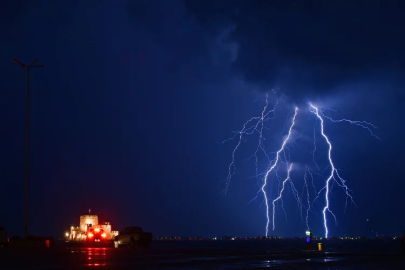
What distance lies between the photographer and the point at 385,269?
1575 centimetres

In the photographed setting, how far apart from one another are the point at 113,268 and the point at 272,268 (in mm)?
4919

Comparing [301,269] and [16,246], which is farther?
[16,246]

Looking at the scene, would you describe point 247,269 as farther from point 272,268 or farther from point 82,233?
point 82,233

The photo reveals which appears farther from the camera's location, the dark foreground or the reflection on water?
the reflection on water

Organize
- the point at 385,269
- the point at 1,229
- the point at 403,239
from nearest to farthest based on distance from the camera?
the point at 385,269, the point at 403,239, the point at 1,229

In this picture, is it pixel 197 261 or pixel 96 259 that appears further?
pixel 96 259

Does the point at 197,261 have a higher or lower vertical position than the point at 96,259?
lower

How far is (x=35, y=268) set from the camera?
16.4 m

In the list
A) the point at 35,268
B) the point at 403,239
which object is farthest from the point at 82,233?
the point at 35,268

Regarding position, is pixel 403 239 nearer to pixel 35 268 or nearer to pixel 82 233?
pixel 35 268

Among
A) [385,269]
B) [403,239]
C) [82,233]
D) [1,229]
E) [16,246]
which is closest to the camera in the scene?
[385,269]

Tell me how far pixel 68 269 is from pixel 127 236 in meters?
25.7

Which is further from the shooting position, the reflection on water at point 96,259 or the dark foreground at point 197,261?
the reflection on water at point 96,259

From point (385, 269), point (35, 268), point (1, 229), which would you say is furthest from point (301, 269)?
point (1, 229)
